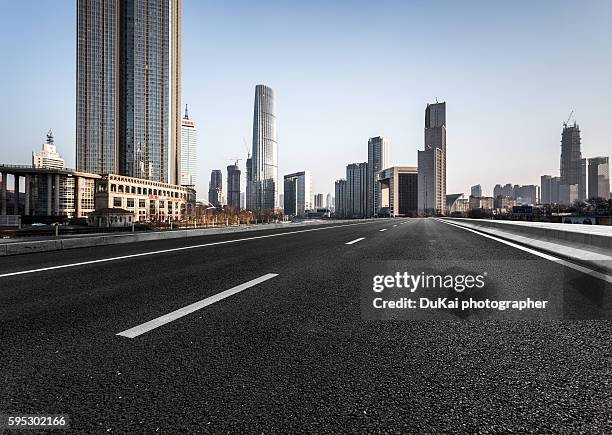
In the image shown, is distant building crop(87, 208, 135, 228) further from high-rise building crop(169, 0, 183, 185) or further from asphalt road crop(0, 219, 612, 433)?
asphalt road crop(0, 219, 612, 433)

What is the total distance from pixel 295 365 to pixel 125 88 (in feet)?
634

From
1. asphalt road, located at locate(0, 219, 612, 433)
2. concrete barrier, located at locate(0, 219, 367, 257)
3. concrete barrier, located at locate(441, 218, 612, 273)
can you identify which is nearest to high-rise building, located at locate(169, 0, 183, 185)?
concrete barrier, located at locate(0, 219, 367, 257)

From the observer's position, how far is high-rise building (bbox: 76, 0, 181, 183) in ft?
517

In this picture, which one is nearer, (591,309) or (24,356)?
(24,356)

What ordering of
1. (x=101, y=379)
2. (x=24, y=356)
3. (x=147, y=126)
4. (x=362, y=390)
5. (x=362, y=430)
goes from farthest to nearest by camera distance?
(x=147, y=126)
(x=24, y=356)
(x=101, y=379)
(x=362, y=390)
(x=362, y=430)

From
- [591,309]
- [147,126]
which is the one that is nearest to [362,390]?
[591,309]

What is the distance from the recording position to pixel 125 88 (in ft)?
530

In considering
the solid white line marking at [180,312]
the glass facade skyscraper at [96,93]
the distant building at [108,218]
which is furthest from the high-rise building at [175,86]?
the solid white line marking at [180,312]

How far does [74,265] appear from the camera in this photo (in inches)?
272

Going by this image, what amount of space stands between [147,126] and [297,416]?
7284 inches

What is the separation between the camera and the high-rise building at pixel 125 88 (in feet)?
A: 517

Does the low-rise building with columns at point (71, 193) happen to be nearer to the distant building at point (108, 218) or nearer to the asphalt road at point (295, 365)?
the distant building at point (108, 218)

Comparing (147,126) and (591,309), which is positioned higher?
(147,126)

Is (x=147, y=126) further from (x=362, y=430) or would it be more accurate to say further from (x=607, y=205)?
(x=607, y=205)
